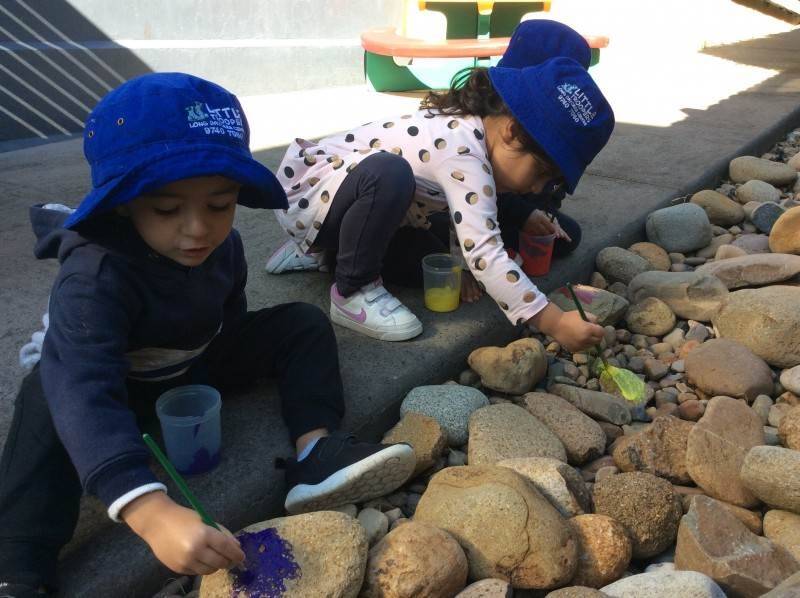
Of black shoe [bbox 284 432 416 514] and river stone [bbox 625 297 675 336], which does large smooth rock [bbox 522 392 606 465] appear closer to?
black shoe [bbox 284 432 416 514]

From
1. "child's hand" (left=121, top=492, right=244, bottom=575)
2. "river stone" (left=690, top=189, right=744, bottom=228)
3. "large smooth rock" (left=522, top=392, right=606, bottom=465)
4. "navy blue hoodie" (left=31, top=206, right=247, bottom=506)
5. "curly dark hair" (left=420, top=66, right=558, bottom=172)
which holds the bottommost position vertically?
"river stone" (left=690, top=189, right=744, bottom=228)

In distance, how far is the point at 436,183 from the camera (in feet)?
7.72

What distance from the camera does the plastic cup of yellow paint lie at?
95.7 inches

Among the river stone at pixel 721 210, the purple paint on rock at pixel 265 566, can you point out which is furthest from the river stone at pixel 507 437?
the river stone at pixel 721 210

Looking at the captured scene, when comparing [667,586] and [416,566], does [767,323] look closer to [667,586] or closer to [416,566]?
[667,586]

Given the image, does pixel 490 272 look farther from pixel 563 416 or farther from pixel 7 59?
pixel 7 59

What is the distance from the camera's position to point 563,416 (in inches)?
81.7

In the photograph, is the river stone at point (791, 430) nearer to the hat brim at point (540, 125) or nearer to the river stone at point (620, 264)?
the hat brim at point (540, 125)

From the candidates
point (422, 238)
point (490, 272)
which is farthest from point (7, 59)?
point (490, 272)

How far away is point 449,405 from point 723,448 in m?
0.69

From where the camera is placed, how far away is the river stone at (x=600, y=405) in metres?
2.17

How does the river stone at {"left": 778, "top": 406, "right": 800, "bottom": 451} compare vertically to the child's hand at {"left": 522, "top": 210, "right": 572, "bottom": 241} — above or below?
below

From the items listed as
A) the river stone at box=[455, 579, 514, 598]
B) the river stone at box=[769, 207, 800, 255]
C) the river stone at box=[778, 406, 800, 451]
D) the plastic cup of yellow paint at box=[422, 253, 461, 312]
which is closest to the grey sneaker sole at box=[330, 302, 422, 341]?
the plastic cup of yellow paint at box=[422, 253, 461, 312]

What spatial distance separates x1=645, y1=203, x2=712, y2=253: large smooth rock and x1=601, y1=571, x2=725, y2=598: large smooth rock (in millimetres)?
2051
